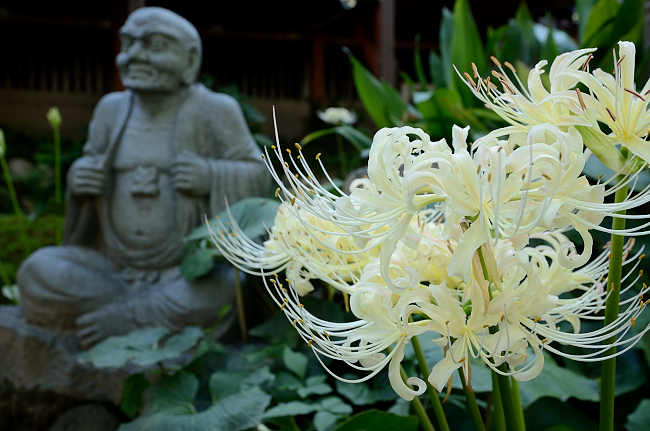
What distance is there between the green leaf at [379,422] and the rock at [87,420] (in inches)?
67.6

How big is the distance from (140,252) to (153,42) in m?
0.97

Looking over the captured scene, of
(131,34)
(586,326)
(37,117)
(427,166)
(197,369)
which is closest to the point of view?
(427,166)

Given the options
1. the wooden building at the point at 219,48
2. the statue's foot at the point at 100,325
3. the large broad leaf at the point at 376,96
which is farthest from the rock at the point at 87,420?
the wooden building at the point at 219,48

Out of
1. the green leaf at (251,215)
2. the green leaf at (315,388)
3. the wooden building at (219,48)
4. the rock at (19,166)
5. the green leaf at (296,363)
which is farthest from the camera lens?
the wooden building at (219,48)

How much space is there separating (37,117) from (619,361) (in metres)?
7.51

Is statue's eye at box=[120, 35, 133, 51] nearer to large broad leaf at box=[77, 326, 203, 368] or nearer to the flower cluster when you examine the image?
large broad leaf at box=[77, 326, 203, 368]

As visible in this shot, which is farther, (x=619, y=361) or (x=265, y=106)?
(x=265, y=106)

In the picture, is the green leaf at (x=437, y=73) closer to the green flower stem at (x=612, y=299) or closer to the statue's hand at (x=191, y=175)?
the statue's hand at (x=191, y=175)

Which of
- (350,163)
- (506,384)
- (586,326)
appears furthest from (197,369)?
(350,163)

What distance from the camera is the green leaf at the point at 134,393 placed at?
5.76 feet

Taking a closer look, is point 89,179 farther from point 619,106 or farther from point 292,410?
point 619,106

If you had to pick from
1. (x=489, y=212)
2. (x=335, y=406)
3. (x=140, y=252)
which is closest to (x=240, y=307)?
(x=140, y=252)

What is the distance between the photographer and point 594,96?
0.62 meters

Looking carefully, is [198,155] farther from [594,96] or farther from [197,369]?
[594,96]
